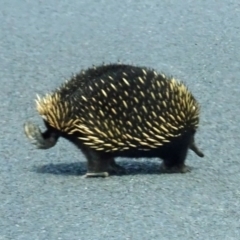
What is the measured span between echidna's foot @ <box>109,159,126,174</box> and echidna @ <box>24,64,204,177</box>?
74mm

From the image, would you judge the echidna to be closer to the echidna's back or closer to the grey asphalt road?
the echidna's back

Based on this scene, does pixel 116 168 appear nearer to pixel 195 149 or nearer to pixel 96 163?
pixel 96 163

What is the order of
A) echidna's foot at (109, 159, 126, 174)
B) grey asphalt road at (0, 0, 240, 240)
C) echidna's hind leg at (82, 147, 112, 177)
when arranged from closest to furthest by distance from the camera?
grey asphalt road at (0, 0, 240, 240) < echidna's hind leg at (82, 147, 112, 177) < echidna's foot at (109, 159, 126, 174)

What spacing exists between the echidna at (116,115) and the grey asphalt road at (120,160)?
0.19 m

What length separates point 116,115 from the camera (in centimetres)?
472

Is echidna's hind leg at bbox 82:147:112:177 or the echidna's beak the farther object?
the echidna's beak

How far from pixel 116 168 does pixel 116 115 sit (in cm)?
41

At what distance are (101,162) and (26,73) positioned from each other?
2.13 metres

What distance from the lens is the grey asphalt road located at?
4395mm

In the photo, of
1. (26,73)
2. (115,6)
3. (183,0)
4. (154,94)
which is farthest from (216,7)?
(154,94)

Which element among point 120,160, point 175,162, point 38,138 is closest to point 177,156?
point 175,162

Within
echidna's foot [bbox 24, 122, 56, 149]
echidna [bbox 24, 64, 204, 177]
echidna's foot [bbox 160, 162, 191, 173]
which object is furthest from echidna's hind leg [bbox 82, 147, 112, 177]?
echidna's foot [bbox 160, 162, 191, 173]

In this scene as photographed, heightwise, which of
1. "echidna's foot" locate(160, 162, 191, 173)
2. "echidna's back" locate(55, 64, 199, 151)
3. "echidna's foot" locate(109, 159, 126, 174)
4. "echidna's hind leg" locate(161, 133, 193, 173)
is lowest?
"echidna's foot" locate(109, 159, 126, 174)

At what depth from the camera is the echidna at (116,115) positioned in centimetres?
472
